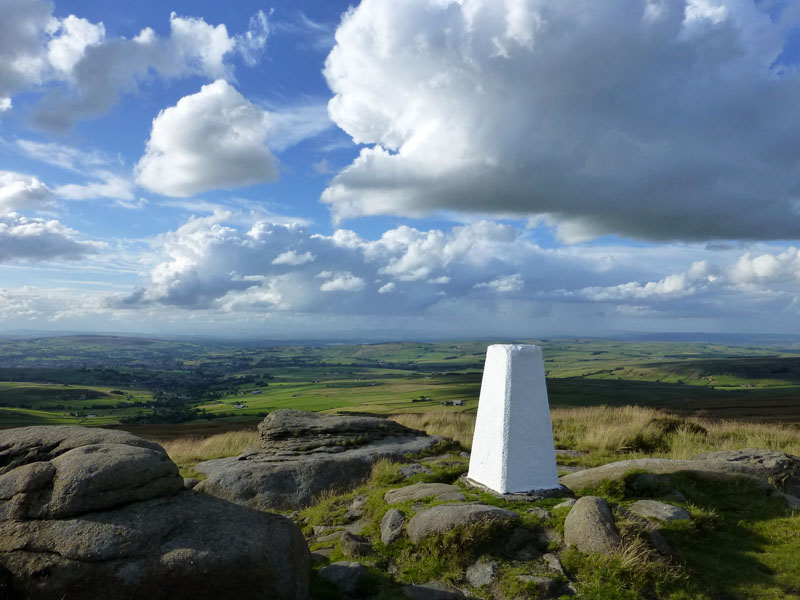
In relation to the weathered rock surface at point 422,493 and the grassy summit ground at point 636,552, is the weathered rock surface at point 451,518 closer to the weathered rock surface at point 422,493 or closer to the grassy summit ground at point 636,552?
the grassy summit ground at point 636,552

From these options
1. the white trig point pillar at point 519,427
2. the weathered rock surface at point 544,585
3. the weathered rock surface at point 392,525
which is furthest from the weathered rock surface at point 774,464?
the weathered rock surface at point 392,525

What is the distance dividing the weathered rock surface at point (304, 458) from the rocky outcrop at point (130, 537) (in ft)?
21.5

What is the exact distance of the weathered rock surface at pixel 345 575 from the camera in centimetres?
780

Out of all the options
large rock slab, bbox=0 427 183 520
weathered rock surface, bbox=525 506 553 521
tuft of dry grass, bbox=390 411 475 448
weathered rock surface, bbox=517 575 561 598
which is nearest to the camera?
large rock slab, bbox=0 427 183 520

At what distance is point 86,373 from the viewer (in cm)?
16575

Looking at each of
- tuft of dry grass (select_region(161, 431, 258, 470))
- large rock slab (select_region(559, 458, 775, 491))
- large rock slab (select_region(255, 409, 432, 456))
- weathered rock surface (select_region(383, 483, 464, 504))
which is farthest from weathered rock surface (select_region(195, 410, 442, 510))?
large rock slab (select_region(559, 458, 775, 491))

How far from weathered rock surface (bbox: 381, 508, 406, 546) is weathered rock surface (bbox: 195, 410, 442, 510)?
187 inches

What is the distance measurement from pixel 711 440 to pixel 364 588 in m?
15.7

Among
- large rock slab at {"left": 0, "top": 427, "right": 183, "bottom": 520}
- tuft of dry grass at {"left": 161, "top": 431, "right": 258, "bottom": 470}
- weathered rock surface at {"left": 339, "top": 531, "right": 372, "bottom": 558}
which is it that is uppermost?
large rock slab at {"left": 0, "top": 427, "right": 183, "bottom": 520}

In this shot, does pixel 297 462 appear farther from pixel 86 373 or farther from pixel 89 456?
pixel 86 373

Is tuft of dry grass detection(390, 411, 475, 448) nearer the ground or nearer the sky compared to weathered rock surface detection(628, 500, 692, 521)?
nearer the ground

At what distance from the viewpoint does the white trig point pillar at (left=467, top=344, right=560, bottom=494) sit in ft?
34.6

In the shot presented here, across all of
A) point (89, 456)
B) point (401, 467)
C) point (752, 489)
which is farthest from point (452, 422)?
point (89, 456)

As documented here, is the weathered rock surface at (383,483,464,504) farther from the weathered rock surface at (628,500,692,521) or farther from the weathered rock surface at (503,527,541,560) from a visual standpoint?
the weathered rock surface at (628,500,692,521)
